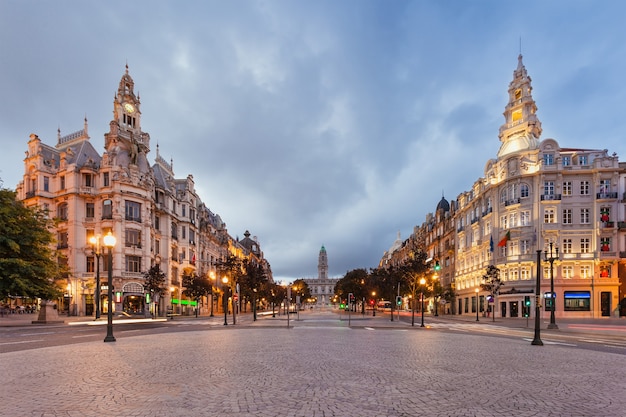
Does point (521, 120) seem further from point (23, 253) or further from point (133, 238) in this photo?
point (23, 253)

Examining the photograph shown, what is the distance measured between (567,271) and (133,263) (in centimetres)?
6301

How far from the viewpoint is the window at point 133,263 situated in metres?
57.2

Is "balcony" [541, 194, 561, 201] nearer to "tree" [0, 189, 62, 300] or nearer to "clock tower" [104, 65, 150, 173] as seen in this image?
"clock tower" [104, 65, 150, 173]

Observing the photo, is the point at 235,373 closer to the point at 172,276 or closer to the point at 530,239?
the point at 530,239

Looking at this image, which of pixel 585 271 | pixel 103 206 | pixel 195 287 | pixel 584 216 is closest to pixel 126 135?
pixel 103 206

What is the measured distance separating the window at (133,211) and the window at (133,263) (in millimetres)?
5557

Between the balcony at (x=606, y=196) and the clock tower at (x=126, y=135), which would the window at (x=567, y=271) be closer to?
the balcony at (x=606, y=196)

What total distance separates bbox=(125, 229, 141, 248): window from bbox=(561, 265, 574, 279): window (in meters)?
62.1

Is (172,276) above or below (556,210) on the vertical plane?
below

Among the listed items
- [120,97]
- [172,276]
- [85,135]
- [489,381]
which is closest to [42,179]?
[85,135]

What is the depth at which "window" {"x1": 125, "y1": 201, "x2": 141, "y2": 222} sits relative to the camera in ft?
190

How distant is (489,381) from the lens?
960 centimetres

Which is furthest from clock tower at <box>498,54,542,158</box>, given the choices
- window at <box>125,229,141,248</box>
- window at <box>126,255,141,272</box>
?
window at <box>126,255,141,272</box>

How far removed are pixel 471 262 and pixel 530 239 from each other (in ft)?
53.4
